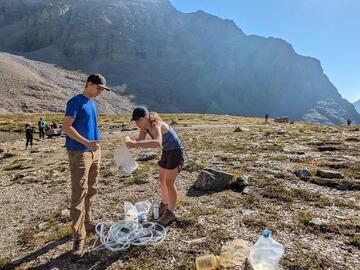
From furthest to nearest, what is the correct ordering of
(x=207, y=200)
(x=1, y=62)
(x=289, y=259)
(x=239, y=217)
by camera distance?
(x=1, y=62), (x=207, y=200), (x=239, y=217), (x=289, y=259)

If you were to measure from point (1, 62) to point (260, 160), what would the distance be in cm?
20154

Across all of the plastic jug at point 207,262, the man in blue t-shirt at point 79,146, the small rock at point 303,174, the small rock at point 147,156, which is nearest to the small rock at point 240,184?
the small rock at point 303,174

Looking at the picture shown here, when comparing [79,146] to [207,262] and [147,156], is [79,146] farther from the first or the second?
[147,156]

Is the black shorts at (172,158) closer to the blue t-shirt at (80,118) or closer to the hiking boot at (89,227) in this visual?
the blue t-shirt at (80,118)

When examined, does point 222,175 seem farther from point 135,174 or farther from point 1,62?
A: point 1,62

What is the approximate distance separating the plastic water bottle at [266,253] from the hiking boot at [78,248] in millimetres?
3775

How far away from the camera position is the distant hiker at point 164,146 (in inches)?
320

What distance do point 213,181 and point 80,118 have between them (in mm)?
6149

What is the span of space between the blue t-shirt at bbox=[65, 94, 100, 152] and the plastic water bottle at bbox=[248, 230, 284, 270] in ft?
14.1

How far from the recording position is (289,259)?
294 inches

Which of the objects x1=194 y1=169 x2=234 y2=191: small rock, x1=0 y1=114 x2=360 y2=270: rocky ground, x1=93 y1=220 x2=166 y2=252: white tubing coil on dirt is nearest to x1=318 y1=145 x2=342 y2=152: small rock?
x1=0 y1=114 x2=360 y2=270: rocky ground

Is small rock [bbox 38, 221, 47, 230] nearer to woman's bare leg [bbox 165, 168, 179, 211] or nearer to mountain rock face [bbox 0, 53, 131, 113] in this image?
woman's bare leg [bbox 165, 168, 179, 211]

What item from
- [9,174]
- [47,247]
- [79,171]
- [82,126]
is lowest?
[9,174]

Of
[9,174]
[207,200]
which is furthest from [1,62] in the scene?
[207,200]
